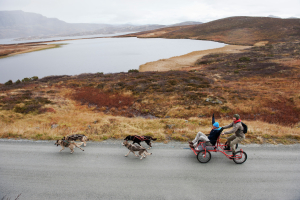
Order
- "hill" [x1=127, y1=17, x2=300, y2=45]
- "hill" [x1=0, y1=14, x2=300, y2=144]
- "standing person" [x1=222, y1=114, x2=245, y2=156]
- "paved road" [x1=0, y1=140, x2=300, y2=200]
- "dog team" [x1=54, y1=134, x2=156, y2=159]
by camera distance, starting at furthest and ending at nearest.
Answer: "hill" [x1=127, y1=17, x2=300, y2=45]
"hill" [x1=0, y1=14, x2=300, y2=144]
"dog team" [x1=54, y1=134, x2=156, y2=159]
"standing person" [x1=222, y1=114, x2=245, y2=156]
"paved road" [x1=0, y1=140, x2=300, y2=200]

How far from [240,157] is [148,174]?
4.35 meters

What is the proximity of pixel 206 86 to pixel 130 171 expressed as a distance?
2513 cm

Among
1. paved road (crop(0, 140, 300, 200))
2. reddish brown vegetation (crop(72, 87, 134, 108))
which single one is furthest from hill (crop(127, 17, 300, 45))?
paved road (crop(0, 140, 300, 200))

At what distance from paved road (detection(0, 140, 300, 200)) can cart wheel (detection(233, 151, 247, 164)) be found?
9.6 inches

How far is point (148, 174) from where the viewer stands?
6.99m

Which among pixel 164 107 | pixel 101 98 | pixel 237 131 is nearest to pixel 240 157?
pixel 237 131

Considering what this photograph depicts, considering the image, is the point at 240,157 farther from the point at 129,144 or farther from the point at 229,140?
the point at 129,144

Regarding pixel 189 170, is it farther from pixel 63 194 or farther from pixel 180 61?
pixel 180 61

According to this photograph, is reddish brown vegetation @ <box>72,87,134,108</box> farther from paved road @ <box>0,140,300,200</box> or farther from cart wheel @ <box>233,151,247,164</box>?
cart wheel @ <box>233,151,247,164</box>

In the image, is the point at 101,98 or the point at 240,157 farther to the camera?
the point at 101,98

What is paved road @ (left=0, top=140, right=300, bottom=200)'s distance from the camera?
6066 mm

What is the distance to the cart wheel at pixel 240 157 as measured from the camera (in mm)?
7406

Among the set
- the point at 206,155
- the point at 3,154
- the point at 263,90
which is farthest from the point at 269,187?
the point at 263,90

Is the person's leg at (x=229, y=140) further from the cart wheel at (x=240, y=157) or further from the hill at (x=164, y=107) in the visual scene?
the hill at (x=164, y=107)
